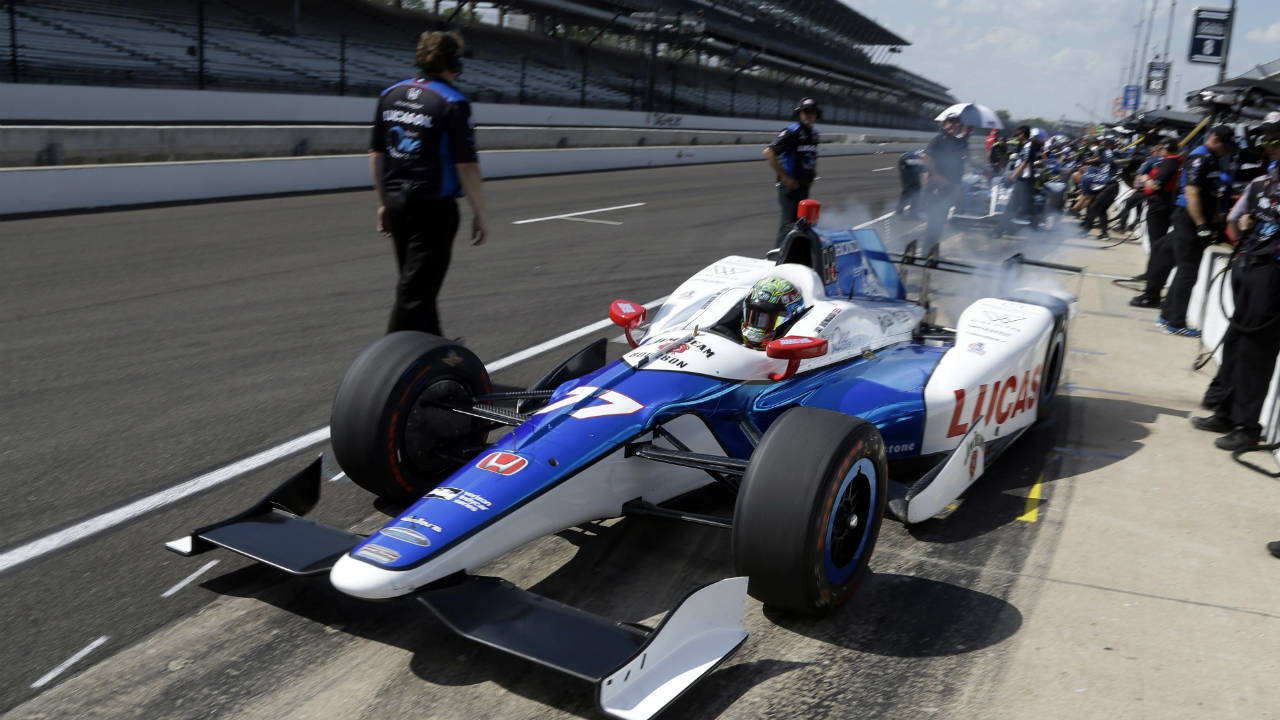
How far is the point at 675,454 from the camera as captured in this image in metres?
3.85

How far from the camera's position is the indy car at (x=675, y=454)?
3.18 m

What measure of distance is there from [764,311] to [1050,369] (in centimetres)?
253

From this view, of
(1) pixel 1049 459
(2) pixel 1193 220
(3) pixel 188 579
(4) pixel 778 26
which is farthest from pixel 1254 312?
(4) pixel 778 26

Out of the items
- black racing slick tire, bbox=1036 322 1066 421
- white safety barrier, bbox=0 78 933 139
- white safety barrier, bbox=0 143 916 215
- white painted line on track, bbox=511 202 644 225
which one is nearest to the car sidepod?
black racing slick tire, bbox=1036 322 1066 421

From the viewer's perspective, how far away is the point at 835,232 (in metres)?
5.95

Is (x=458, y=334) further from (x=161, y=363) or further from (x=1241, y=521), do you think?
(x=1241, y=521)

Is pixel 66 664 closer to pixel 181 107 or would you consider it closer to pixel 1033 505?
pixel 1033 505

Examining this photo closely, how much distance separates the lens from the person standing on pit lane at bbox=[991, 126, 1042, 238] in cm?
1680

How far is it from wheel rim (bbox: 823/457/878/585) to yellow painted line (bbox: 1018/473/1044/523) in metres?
1.33

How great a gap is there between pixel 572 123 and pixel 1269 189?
100 feet

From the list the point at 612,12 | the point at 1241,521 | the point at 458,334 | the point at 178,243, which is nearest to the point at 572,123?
the point at 612,12

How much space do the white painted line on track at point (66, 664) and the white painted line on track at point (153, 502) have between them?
731 mm

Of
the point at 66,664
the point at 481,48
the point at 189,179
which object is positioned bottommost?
the point at 66,664

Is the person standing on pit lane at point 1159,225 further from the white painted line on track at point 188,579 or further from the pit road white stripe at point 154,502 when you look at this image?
the white painted line on track at point 188,579
